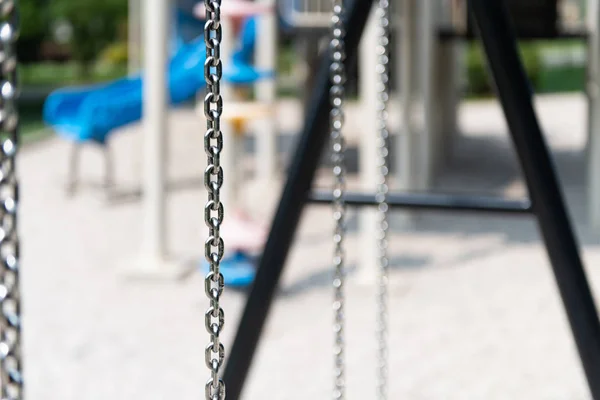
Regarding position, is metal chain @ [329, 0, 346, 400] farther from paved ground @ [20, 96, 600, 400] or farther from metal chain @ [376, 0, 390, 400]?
paved ground @ [20, 96, 600, 400]

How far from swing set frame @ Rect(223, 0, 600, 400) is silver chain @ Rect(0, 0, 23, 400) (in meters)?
1.24

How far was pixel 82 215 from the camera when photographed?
659cm

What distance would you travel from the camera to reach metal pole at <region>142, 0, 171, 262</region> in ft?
15.4

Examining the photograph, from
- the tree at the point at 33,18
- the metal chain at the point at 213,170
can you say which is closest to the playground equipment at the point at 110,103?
the metal chain at the point at 213,170

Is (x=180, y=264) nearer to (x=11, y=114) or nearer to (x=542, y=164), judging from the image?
(x=542, y=164)

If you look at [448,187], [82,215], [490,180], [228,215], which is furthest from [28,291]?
[490,180]

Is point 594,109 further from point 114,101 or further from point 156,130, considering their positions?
point 114,101

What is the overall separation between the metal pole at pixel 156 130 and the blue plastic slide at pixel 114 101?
1032mm

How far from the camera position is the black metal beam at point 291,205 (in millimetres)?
2062

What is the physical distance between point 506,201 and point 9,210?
165 centimetres

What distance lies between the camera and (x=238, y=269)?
4.45 metres

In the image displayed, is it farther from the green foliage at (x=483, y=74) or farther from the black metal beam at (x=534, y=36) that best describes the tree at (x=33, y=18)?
the black metal beam at (x=534, y=36)

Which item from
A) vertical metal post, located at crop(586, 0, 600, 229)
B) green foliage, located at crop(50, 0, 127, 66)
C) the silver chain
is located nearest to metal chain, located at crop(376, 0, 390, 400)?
the silver chain

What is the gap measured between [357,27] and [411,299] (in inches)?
97.1
